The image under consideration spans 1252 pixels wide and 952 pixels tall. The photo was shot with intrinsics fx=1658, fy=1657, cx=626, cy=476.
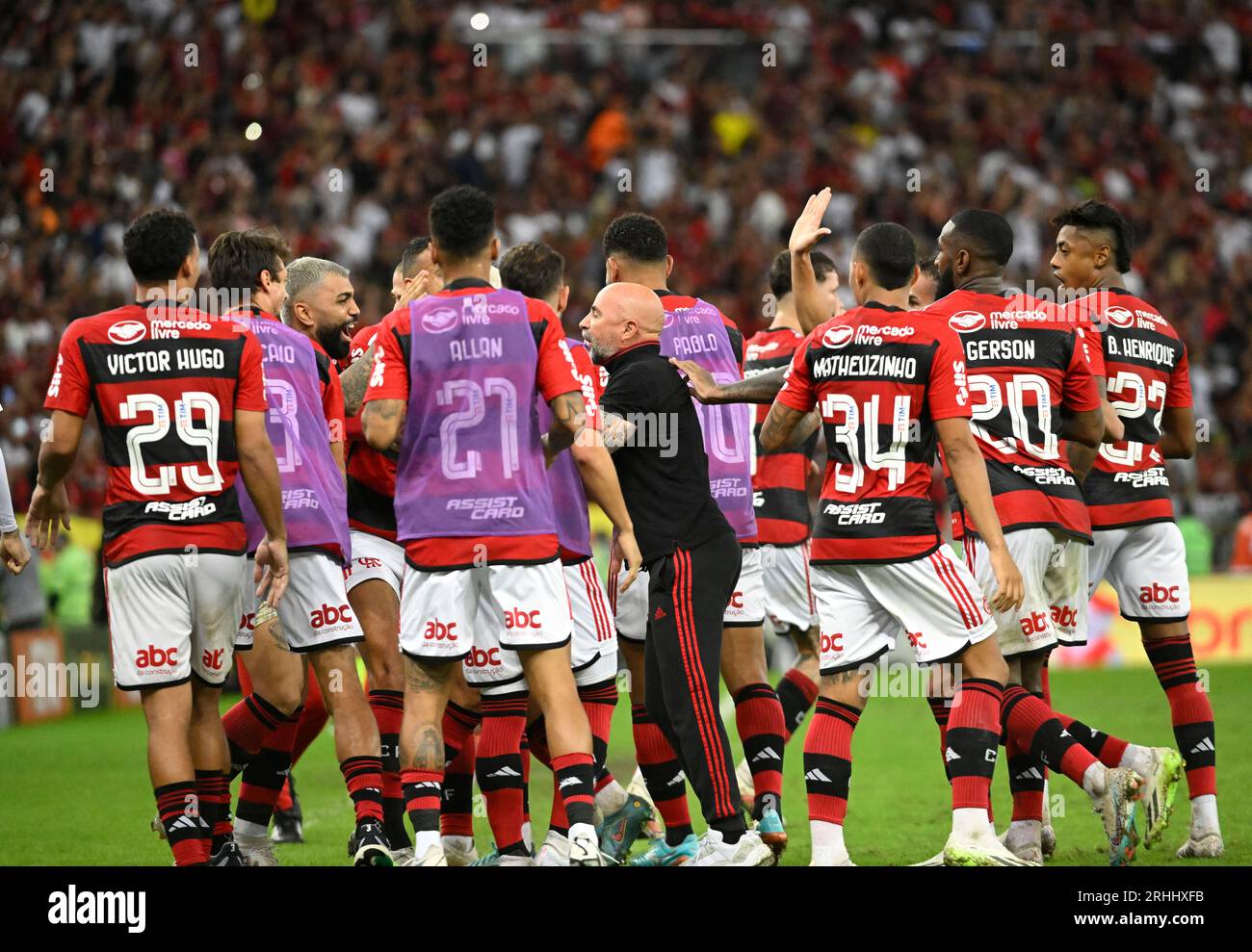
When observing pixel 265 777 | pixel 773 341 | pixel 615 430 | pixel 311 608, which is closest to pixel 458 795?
pixel 265 777

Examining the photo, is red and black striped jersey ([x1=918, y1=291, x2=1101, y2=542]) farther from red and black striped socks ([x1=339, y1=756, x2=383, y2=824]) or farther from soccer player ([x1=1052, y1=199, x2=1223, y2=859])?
red and black striped socks ([x1=339, y1=756, x2=383, y2=824])

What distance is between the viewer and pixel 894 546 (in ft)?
21.3

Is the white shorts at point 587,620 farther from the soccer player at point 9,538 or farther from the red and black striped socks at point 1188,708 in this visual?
the red and black striped socks at point 1188,708

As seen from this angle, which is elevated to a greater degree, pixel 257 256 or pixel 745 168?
pixel 745 168

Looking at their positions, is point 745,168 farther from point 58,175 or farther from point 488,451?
point 488,451

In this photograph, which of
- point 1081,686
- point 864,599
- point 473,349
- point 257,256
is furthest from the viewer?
point 1081,686

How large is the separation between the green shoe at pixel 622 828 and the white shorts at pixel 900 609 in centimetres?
138

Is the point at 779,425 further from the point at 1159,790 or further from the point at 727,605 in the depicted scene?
the point at 1159,790

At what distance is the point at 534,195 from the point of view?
22.5 meters

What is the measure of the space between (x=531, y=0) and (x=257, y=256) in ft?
63.0

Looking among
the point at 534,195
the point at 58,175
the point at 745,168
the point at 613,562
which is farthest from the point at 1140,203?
the point at 613,562

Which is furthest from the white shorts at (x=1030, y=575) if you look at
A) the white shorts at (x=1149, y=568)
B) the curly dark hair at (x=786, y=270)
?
the curly dark hair at (x=786, y=270)

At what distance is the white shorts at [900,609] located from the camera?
21.2 ft

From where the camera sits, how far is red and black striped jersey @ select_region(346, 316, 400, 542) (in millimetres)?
7656
